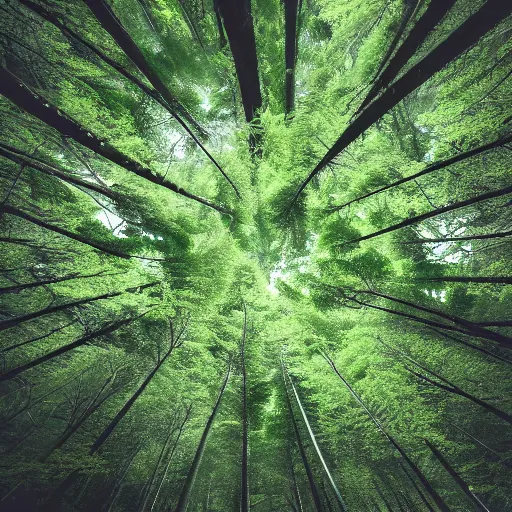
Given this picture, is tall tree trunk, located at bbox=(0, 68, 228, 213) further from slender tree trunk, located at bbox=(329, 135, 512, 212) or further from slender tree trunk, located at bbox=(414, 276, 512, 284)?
slender tree trunk, located at bbox=(414, 276, 512, 284)

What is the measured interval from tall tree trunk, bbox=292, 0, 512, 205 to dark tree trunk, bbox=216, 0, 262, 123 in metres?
1.96

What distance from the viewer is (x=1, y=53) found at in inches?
112

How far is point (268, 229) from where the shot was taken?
635 centimetres

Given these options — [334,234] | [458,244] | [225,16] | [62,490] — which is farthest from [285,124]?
[62,490]

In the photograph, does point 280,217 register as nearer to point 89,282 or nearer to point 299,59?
point 299,59

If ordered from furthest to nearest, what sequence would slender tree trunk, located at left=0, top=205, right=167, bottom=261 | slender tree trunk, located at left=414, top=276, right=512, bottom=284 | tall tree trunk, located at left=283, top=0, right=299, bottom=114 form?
slender tree trunk, located at left=0, top=205, right=167, bottom=261, slender tree trunk, located at left=414, top=276, right=512, bottom=284, tall tree trunk, located at left=283, top=0, right=299, bottom=114

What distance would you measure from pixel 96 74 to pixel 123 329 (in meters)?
5.61

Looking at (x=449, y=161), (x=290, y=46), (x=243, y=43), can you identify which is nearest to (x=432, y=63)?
(x=449, y=161)

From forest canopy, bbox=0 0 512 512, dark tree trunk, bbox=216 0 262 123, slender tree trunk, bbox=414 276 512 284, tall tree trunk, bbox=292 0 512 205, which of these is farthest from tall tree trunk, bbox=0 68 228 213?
slender tree trunk, bbox=414 276 512 284

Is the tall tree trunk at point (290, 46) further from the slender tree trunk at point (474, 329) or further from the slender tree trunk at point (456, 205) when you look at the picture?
the slender tree trunk at point (474, 329)

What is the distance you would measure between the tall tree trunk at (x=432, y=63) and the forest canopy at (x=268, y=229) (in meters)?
0.03

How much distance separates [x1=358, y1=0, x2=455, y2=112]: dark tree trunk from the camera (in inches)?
100

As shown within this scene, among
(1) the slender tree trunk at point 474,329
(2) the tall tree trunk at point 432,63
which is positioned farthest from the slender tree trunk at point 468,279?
(2) the tall tree trunk at point 432,63

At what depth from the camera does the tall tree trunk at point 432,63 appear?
7.79ft
